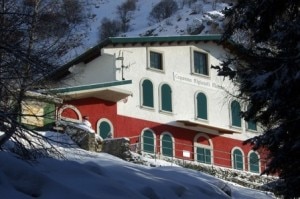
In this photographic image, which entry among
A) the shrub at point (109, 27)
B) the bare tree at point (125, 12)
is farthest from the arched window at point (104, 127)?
the bare tree at point (125, 12)

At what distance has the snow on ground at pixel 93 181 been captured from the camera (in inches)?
494

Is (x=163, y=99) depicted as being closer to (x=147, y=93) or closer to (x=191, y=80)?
(x=147, y=93)

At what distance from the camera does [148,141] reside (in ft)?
114

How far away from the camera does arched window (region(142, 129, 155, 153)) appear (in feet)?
111

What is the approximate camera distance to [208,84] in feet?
124

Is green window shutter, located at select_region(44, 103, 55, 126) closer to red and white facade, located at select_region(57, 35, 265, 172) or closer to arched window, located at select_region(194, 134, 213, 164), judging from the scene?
red and white facade, located at select_region(57, 35, 265, 172)

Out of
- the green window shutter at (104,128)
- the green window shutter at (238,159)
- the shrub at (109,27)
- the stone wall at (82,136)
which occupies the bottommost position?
the green window shutter at (238,159)

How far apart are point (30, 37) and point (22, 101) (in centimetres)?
122

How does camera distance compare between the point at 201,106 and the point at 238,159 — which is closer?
the point at 201,106

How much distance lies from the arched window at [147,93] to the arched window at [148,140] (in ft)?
4.09

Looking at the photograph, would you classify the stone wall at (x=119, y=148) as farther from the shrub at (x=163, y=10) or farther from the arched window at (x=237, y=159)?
the shrub at (x=163, y=10)

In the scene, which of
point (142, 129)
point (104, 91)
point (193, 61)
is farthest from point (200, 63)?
point (104, 91)

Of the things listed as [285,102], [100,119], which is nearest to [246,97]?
[285,102]

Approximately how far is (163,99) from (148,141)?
8.04ft
